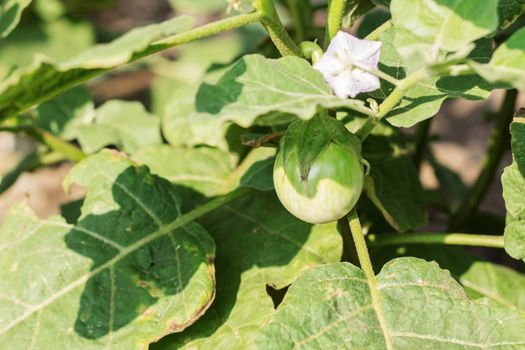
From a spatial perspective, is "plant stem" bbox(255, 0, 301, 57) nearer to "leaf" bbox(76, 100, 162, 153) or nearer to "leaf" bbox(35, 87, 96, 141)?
"leaf" bbox(76, 100, 162, 153)

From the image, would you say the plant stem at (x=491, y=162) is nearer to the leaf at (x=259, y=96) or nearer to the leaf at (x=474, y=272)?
the leaf at (x=474, y=272)

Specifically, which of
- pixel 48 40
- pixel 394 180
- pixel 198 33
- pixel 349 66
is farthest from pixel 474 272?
pixel 48 40

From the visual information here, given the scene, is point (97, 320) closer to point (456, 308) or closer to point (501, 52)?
point (456, 308)

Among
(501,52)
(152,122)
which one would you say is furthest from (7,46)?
(501,52)

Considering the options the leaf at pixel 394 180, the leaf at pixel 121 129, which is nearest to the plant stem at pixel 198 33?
the leaf at pixel 394 180

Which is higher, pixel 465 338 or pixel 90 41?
pixel 465 338

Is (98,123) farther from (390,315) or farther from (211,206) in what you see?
(390,315)

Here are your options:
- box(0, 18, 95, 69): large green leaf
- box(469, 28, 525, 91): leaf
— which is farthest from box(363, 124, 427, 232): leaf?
box(0, 18, 95, 69): large green leaf
